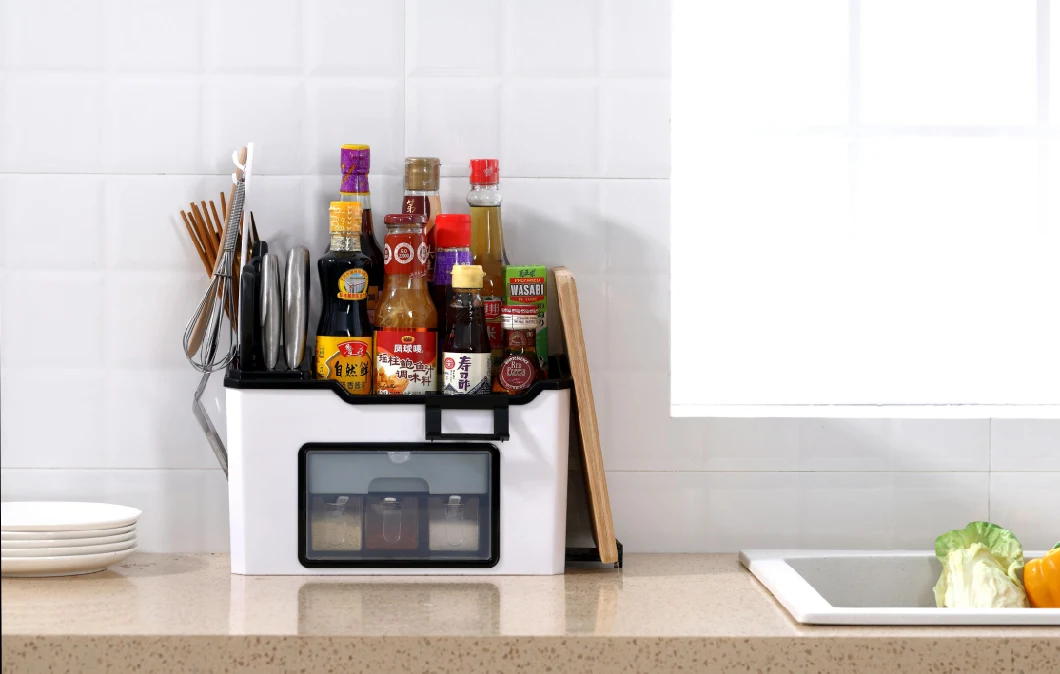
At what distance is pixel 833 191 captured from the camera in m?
1.46

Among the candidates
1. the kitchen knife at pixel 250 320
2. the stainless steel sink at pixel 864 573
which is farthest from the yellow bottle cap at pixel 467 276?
the stainless steel sink at pixel 864 573

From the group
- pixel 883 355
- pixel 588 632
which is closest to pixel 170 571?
pixel 588 632

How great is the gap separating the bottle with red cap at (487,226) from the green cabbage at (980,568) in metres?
0.66

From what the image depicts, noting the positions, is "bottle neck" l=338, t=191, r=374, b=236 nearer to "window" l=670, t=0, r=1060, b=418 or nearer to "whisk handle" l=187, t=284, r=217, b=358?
"whisk handle" l=187, t=284, r=217, b=358

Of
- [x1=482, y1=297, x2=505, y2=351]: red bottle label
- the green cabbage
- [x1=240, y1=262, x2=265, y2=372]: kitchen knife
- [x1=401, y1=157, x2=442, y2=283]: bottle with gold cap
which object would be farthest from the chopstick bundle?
the green cabbage

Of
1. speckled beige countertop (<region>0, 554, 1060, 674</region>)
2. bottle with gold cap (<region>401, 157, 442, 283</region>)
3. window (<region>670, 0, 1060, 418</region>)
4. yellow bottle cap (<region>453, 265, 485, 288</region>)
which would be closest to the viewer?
speckled beige countertop (<region>0, 554, 1060, 674</region>)

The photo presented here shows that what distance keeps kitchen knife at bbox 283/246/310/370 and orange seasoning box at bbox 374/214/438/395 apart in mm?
92

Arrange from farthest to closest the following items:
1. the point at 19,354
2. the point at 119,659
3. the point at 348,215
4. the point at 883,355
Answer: the point at 883,355
the point at 19,354
the point at 348,215
the point at 119,659

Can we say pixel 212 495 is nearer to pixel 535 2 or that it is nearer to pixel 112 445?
pixel 112 445

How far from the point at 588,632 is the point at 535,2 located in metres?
0.82

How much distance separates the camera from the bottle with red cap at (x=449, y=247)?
1.14 meters

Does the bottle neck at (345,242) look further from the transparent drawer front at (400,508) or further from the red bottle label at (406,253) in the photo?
the transparent drawer front at (400,508)

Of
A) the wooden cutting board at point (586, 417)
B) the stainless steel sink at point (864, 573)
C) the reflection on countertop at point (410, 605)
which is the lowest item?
the stainless steel sink at point (864, 573)

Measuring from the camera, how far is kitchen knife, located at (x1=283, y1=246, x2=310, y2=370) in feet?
3.71
